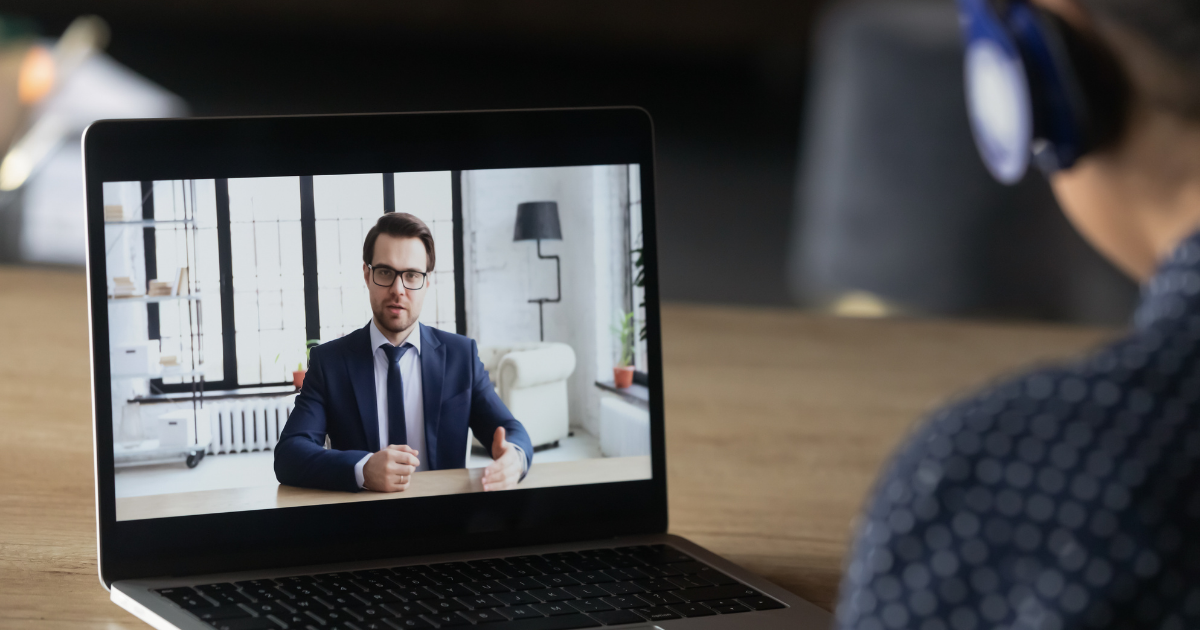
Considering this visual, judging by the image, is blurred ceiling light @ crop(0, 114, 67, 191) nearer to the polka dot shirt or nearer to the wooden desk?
the wooden desk

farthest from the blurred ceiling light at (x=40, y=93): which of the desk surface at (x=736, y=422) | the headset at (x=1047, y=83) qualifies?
the headset at (x=1047, y=83)

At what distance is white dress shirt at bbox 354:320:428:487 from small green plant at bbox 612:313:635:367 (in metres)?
0.12

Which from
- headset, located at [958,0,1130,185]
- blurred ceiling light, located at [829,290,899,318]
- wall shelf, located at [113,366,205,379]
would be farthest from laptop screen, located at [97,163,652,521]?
blurred ceiling light, located at [829,290,899,318]

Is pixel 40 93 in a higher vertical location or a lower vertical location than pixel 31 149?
higher

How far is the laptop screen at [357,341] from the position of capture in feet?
1.88

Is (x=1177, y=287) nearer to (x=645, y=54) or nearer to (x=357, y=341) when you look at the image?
(x=357, y=341)

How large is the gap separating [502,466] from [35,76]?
81.1 inches

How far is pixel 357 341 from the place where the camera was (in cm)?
59

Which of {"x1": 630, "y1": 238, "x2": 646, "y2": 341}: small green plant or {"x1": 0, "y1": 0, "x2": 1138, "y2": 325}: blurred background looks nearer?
{"x1": 630, "y1": 238, "x2": 646, "y2": 341}: small green plant

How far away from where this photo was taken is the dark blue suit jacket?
0.58m

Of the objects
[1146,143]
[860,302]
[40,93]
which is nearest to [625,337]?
[1146,143]

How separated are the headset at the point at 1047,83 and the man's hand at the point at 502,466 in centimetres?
33

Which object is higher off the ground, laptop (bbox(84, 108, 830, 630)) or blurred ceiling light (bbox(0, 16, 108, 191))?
blurred ceiling light (bbox(0, 16, 108, 191))

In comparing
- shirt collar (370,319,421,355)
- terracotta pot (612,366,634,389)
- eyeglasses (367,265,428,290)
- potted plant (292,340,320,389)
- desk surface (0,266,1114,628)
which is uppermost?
eyeglasses (367,265,428,290)
